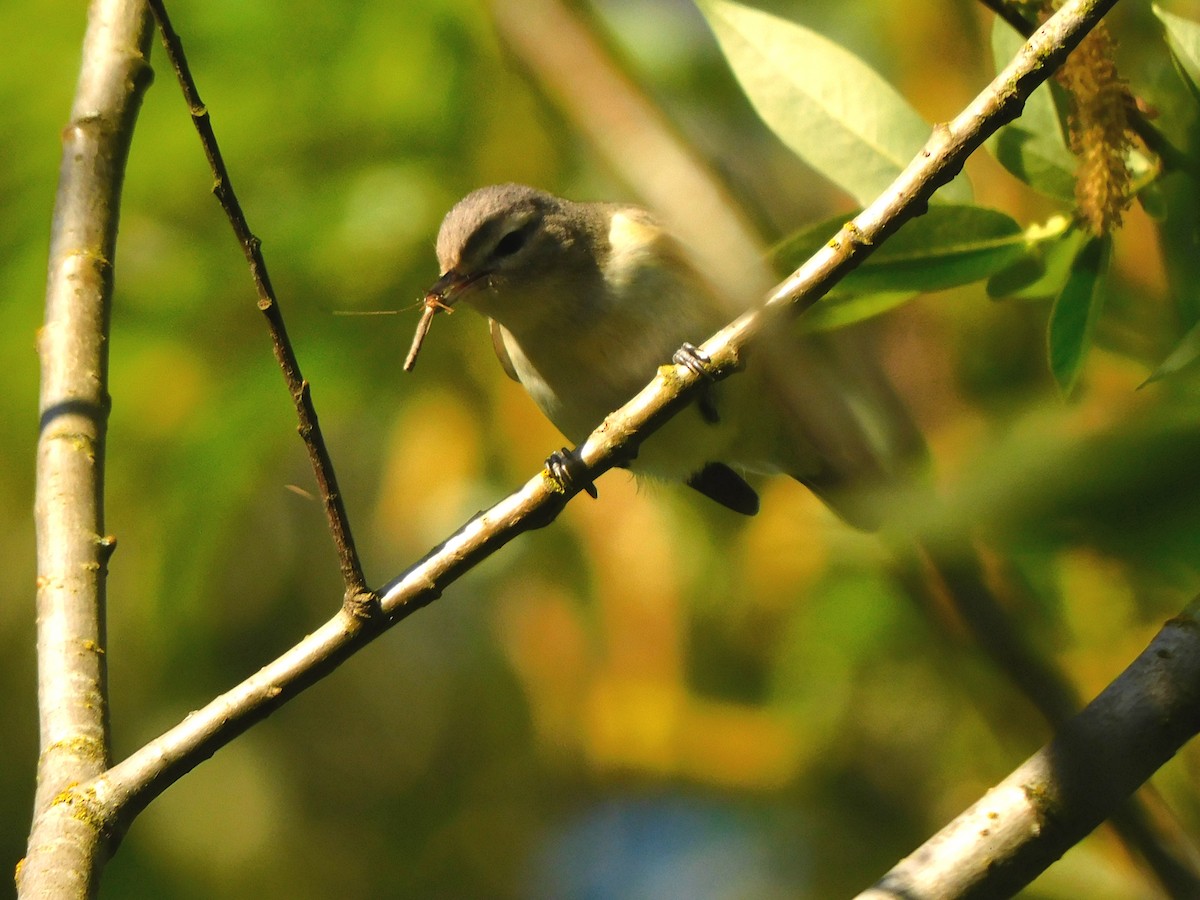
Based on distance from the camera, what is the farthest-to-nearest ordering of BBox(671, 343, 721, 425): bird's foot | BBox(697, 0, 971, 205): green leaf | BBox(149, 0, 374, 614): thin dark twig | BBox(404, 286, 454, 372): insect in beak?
1. BBox(404, 286, 454, 372): insect in beak
2. BBox(697, 0, 971, 205): green leaf
3. BBox(671, 343, 721, 425): bird's foot
4. BBox(149, 0, 374, 614): thin dark twig

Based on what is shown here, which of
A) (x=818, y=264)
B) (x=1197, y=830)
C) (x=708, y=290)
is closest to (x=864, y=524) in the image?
(x=818, y=264)

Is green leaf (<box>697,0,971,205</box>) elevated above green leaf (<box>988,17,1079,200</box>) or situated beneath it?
elevated above

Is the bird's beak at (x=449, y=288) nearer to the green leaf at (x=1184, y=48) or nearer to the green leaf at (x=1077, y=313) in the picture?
the green leaf at (x=1077, y=313)

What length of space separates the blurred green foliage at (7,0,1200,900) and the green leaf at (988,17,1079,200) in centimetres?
15

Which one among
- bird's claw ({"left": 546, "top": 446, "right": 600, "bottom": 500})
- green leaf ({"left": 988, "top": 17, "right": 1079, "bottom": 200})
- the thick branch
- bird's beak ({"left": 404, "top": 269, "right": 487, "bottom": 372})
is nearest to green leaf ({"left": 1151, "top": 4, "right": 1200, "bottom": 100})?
Answer: green leaf ({"left": 988, "top": 17, "right": 1079, "bottom": 200})

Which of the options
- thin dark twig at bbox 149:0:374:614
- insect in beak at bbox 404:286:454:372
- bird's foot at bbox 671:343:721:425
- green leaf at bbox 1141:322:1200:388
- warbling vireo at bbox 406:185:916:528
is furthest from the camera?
warbling vireo at bbox 406:185:916:528

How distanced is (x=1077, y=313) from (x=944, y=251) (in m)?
0.22

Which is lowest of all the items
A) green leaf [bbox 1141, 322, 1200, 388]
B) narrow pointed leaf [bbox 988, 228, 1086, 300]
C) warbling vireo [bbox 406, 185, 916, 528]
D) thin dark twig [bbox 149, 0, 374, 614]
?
green leaf [bbox 1141, 322, 1200, 388]

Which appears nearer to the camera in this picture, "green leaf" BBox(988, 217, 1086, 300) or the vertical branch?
the vertical branch

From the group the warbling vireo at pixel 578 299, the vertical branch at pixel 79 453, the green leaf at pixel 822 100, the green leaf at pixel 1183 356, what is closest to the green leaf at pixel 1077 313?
the green leaf at pixel 1183 356

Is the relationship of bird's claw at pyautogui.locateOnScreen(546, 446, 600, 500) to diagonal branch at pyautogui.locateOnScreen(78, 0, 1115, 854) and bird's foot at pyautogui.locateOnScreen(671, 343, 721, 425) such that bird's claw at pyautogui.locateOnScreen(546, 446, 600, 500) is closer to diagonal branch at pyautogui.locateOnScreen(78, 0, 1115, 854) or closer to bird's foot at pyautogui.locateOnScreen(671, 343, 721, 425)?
diagonal branch at pyautogui.locateOnScreen(78, 0, 1115, 854)

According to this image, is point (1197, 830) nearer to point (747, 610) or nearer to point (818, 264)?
point (818, 264)

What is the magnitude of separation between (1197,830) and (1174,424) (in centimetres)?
99

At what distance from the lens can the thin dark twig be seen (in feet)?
5.59
